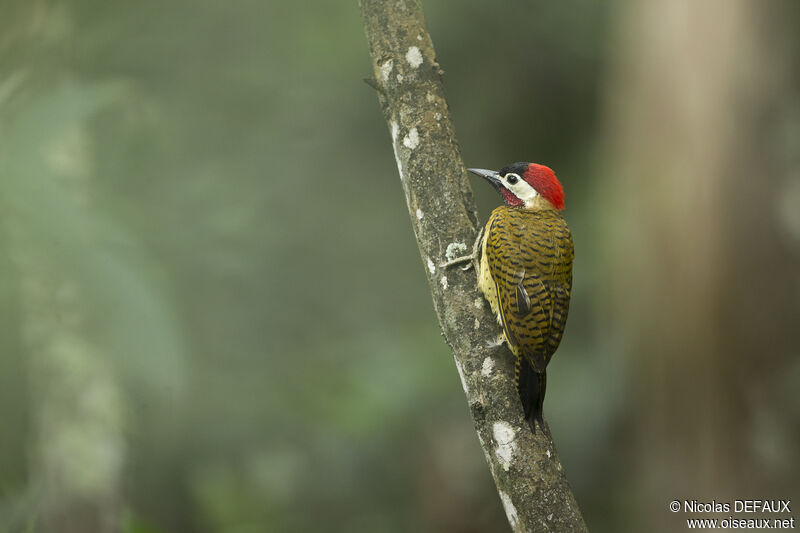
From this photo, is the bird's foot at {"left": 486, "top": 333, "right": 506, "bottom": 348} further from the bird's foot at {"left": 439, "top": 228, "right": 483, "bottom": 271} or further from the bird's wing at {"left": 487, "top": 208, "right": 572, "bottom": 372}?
the bird's foot at {"left": 439, "top": 228, "right": 483, "bottom": 271}

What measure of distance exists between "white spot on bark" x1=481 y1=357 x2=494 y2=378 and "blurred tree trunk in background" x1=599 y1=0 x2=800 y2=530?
3.55 feet

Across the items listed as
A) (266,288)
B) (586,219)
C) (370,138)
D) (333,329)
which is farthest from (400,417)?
(370,138)

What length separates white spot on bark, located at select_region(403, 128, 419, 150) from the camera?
245 centimetres

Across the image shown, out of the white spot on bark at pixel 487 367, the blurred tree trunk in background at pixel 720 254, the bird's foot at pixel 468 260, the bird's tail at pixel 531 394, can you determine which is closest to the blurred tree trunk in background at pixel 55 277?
the bird's foot at pixel 468 260

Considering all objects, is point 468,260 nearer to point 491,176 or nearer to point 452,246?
point 452,246

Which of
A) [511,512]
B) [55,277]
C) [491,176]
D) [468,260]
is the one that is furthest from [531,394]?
[55,277]

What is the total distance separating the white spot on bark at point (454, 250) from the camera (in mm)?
2398

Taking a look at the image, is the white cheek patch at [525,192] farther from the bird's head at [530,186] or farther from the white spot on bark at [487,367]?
the white spot on bark at [487,367]

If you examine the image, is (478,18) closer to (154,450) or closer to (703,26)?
(703,26)

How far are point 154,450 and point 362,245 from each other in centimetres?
237

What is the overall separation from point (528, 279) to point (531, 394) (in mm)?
647

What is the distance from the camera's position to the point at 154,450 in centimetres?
464

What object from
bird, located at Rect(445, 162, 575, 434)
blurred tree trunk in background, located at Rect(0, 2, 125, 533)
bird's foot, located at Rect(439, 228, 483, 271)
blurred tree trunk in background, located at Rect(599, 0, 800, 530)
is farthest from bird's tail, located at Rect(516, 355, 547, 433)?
blurred tree trunk in background, located at Rect(0, 2, 125, 533)

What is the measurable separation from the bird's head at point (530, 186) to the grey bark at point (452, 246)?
2.15ft
